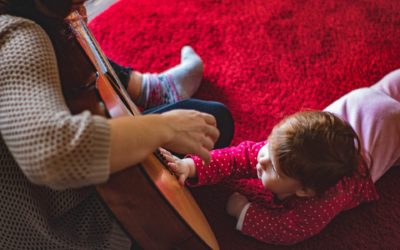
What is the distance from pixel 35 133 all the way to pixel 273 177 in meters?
0.58

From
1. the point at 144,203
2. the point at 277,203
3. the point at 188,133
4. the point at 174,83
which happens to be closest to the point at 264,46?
the point at 174,83

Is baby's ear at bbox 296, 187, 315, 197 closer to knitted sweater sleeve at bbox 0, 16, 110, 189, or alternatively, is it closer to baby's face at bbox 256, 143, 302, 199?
baby's face at bbox 256, 143, 302, 199

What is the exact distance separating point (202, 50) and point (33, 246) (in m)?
0.91

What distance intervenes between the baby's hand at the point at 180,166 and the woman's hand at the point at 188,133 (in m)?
0.19

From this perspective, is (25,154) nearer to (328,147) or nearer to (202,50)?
(328,147)

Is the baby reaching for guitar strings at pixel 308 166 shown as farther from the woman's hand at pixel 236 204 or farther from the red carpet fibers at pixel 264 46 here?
the red carpet fibers at pixel 264 46

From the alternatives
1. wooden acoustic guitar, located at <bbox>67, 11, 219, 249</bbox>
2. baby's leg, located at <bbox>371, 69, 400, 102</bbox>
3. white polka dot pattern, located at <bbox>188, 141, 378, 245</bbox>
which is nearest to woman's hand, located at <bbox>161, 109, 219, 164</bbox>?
wooden acoustic guitar, located at <bbox>67, 11, 219, 249</bbox>

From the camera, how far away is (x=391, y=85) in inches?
48.7

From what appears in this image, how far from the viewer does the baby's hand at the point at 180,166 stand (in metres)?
0.88

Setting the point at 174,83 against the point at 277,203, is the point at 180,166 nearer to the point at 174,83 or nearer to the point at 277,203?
the point at 277,203

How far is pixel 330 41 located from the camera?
1.46 metres

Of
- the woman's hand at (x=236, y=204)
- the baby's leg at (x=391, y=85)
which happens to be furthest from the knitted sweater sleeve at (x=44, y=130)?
the baby's leg at (x=391, y=85)

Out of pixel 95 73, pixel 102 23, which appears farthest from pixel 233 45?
pixel 95 73

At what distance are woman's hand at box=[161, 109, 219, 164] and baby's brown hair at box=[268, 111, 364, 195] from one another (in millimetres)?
257
